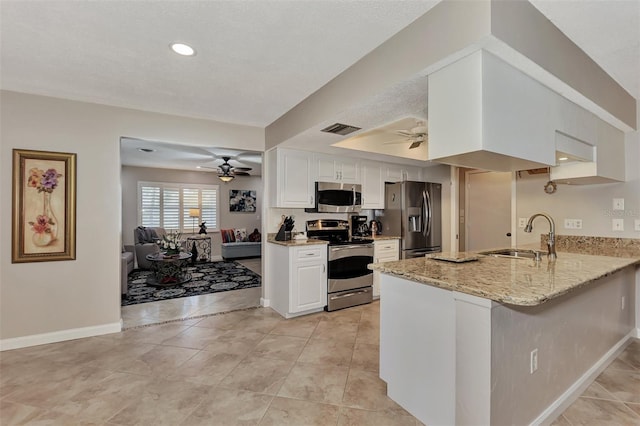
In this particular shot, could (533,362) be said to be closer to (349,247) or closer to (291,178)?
(349,247)

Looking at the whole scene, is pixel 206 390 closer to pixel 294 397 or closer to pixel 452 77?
pixel 294 397

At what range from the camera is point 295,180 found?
13.0 feet

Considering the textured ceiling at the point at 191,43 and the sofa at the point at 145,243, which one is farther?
the sofa at the point at 145,243

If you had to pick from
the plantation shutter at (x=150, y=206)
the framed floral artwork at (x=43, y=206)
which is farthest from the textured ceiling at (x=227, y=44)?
the plantation shutter at (x=150, y=206)

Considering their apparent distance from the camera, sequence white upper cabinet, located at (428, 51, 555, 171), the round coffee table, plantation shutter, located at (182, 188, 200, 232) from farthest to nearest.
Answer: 1. plantation shutter, located at (182, 188, 200, 232)
2. the round coffee table
3. white upper cabinet, located at (428, 51, 555, 171)

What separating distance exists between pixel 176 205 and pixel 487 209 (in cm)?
698

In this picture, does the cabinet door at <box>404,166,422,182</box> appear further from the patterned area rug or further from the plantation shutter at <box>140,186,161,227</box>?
the plantation shutter at <box>140,186,161,227</box>

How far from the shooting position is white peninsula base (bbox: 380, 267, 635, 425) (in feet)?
4.85

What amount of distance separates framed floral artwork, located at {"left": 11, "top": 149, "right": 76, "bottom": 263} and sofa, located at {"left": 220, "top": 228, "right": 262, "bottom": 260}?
186 inches

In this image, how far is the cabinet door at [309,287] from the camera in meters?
3.64

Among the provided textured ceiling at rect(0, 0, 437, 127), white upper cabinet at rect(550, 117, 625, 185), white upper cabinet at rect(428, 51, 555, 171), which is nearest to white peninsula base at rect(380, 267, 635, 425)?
white upper cabinet at rect(428, 51, 555, 171)

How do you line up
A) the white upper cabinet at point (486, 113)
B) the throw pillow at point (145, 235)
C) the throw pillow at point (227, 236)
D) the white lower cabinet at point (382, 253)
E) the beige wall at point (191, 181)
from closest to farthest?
the white upper cabinet at point (486, 113), the white lower cabinet at point (382, 253), the throw pillow at point (145, 235), the beige wall at point (191, 181), the throw pillow at point (227, 236)

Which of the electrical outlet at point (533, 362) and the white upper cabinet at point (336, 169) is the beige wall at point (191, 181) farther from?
the electrical outlet at point (533, 362)

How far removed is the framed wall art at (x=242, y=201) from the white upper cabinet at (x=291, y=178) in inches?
185
